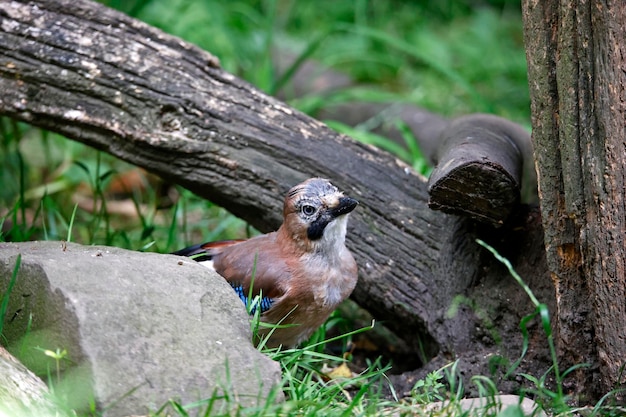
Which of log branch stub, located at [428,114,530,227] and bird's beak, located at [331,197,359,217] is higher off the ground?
log branch stub, located at [428,114,530,227]

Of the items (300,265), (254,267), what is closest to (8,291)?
(254,267)

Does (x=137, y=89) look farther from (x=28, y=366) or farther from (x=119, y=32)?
(x=28, y=366)

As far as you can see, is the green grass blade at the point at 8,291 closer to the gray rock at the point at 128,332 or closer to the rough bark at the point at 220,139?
the gray rock at the point at 128,332

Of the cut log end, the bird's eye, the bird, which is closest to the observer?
the cut log end

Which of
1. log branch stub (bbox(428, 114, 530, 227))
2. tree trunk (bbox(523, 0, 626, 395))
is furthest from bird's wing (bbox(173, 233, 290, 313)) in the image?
tree trunk (bbox(523, 0, 626, 395))

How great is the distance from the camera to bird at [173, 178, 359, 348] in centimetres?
375

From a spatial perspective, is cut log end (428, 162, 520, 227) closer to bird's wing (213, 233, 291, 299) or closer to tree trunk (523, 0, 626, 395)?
tree trunk (523, 0, 626, 395)

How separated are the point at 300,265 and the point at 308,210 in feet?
0.86

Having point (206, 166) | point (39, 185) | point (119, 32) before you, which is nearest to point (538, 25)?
point (206, 166)

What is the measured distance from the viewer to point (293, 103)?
6.97m

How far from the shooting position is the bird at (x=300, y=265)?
148 inches

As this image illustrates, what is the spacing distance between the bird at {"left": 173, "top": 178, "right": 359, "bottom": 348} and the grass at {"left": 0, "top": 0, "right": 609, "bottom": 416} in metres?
0.23

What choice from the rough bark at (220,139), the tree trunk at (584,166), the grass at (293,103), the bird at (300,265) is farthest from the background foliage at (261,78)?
the tree trunk at (584,166)

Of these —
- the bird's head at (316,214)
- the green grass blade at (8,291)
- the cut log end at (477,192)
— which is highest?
the cut log end at (477,192)
